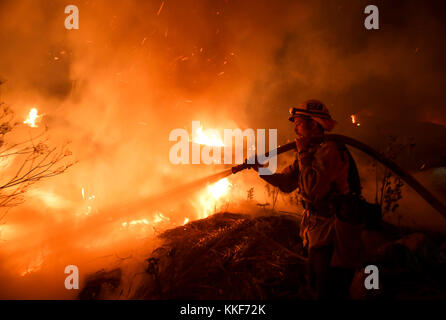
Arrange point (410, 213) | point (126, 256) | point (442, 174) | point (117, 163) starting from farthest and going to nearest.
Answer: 1. point (117, 163)
2. point (442, 174)
3. point (410, 213)
4. point (126, 256)

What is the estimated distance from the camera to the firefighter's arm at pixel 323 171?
254cm

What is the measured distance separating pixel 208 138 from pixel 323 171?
32.4ft

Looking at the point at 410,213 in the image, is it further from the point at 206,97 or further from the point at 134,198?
the point at 134,198

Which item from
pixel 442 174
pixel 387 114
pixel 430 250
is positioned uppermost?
pixel 387 114

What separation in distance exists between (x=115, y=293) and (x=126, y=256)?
1.11 m

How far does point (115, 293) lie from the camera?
3.99 metres

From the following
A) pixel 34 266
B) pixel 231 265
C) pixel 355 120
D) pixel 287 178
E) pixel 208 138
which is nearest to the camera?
pixel 287 178

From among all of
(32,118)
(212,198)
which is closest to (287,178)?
(212,198)

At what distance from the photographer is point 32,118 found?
402 inches

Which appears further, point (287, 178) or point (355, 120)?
point (355, 120)

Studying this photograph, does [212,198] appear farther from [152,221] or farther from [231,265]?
[231,265]

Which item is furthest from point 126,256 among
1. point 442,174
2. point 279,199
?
point 442,174

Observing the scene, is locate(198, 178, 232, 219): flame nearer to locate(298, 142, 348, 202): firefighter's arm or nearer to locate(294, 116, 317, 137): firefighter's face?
locate(294, 116, 317, 137): firefighter's face

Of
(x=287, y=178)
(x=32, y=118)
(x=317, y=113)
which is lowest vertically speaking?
(x=287, y=178)
